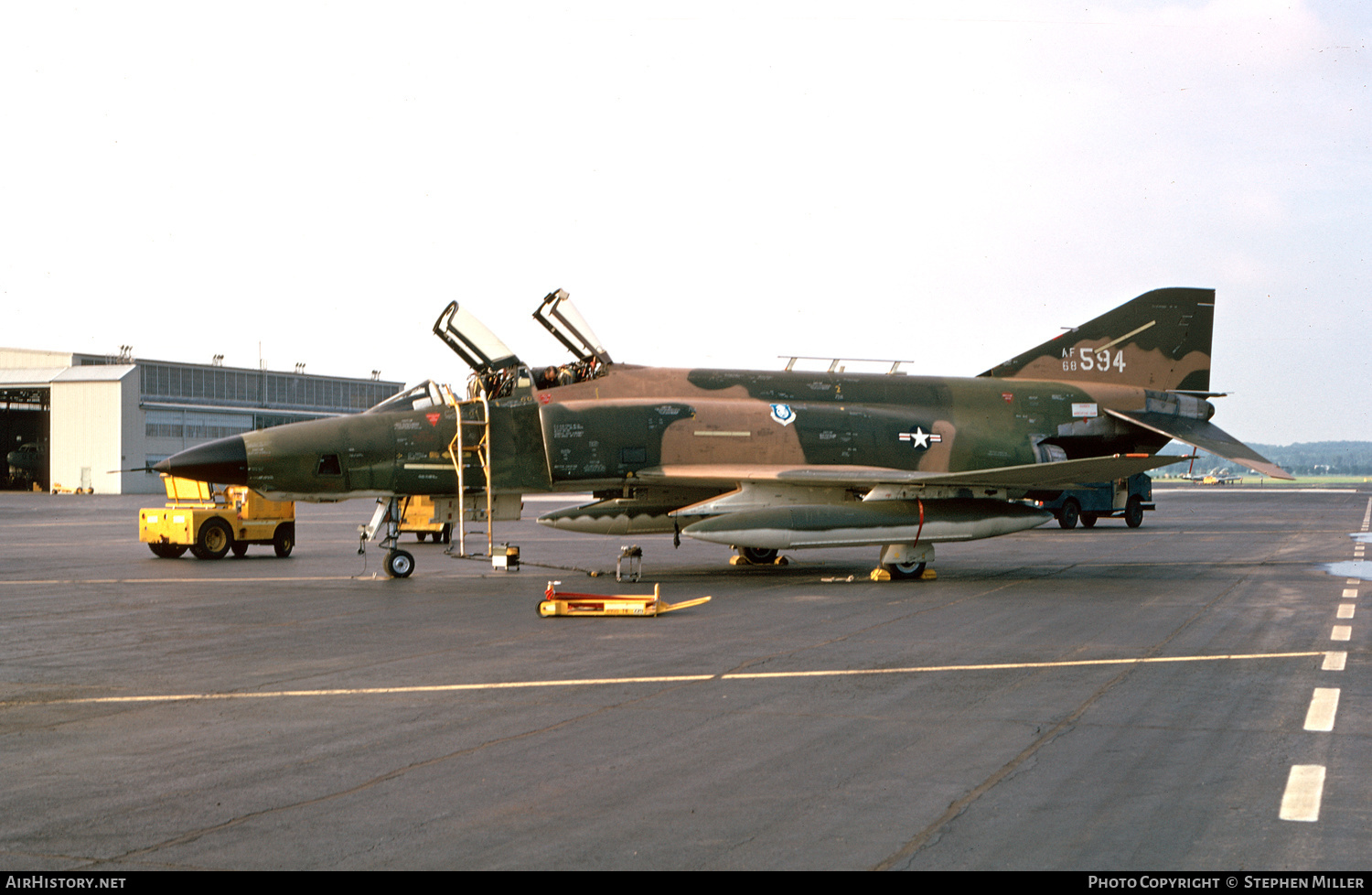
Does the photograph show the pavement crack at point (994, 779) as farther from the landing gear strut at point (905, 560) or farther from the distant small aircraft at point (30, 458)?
the distant small aircraft at point (30, 458)

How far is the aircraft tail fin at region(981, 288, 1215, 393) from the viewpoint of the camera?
70.3 ft

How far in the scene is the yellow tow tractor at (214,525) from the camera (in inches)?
890

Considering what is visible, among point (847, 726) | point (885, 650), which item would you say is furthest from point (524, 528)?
point (847, 726)

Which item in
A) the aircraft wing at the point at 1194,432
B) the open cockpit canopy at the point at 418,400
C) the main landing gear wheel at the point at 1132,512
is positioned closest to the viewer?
the open cockpit canopy at the point at 418,400

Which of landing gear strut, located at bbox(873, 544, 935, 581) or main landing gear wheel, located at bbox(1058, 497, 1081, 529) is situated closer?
landing gear strut, located at bbox(873, 544, 935, 581)

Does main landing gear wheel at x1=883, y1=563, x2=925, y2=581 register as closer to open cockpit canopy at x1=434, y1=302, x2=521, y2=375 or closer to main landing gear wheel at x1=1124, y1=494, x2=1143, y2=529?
open cockpit canopy at x1=434, y1=302, x2=521, y2=375

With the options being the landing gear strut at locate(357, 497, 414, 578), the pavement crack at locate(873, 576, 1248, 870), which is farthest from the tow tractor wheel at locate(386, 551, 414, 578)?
the pavement crack at locate(873, 576, 1248, 870)

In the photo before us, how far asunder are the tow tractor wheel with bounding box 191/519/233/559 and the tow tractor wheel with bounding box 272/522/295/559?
3.25ft

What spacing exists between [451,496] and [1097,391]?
12.2 meters

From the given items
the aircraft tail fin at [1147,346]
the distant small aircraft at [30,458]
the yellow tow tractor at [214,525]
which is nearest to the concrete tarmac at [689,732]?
the aircraft tail fin at [1147,346]

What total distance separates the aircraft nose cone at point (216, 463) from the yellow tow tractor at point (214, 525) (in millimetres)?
5418

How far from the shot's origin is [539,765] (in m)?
6.29

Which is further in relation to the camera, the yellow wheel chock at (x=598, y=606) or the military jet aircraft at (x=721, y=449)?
the military jet aircraft at (x=721, y=449)
